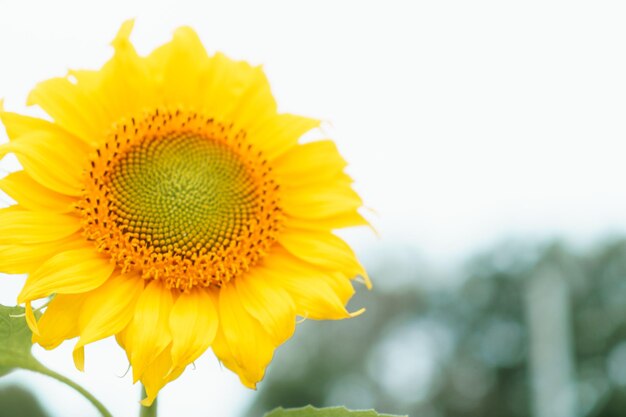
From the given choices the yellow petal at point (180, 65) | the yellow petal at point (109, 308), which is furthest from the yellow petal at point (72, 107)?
the yellow petal at point (109, 308)

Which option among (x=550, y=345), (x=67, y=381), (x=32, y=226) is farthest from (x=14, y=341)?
(x=550, y=345)

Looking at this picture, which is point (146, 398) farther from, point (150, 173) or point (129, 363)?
point (150, 173)

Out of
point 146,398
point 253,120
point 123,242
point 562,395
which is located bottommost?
point 562,395

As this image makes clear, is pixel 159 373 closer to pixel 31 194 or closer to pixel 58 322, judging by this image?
pixel 58 322

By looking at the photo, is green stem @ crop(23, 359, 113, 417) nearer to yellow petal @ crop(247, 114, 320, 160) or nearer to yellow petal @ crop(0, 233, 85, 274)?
yellow petal @ crop(0, 233, 85, 274)

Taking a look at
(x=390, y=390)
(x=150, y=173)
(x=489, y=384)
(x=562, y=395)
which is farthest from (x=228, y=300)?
(x=489, y=384)

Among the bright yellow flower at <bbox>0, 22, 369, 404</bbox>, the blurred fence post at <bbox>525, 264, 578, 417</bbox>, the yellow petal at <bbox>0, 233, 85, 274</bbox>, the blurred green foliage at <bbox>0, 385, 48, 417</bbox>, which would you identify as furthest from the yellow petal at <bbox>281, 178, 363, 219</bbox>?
the blurred fence post at <bbox>525, 264, 578, 417</bbox>

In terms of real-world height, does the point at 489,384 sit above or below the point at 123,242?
below
